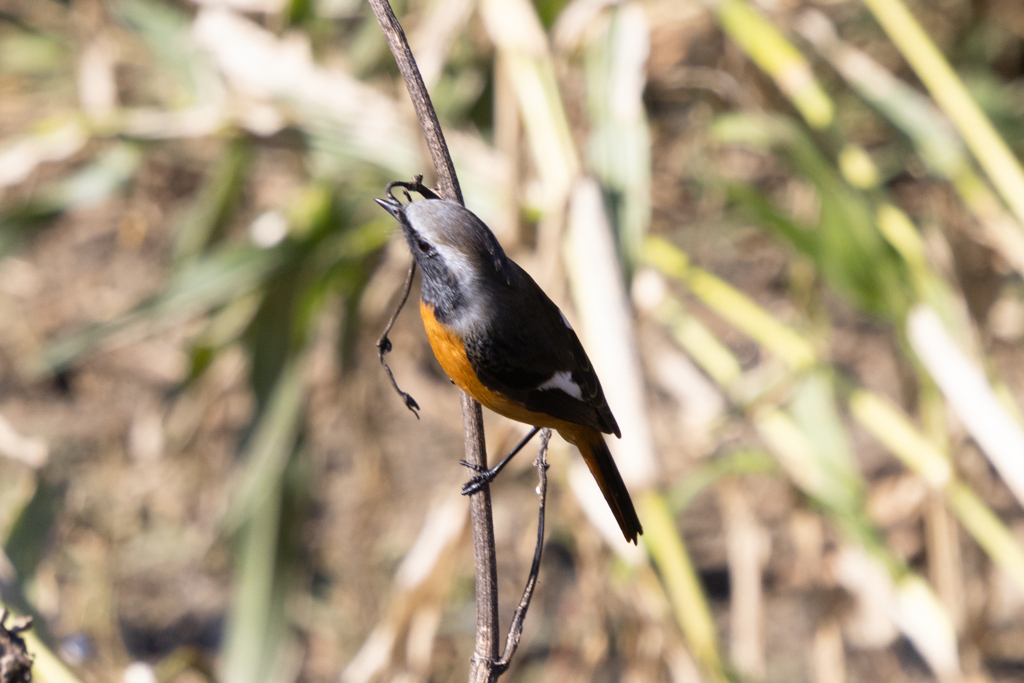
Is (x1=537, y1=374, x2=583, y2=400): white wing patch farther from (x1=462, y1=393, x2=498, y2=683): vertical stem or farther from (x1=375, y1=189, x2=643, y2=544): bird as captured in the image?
(x1=462, y1=393, x2=498, y2=683): vertical stem

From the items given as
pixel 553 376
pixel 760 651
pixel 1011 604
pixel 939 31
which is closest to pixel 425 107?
pixel 553 376

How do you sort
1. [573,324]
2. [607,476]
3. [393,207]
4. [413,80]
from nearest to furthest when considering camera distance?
[413,80] < [393,207] < [607,476] < [573,324]

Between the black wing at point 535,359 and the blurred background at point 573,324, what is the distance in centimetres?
17

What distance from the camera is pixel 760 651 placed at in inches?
74.9

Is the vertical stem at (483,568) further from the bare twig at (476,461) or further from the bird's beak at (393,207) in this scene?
the bird's beak at (393,207)

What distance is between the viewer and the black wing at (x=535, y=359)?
643 mm

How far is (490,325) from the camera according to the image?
64 cm

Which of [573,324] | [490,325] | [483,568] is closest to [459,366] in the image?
[490,325]

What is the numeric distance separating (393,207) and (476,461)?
0.67ft

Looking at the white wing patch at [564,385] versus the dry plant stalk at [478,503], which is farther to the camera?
the white wing patch at [564,385]

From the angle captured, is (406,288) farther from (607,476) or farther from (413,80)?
(607,476)

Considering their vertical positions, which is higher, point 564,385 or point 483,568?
point 564,385

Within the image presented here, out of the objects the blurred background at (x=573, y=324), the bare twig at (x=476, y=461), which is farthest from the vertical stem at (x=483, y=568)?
the blurred background at (x=573, y=324)

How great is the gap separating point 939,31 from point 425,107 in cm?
297
